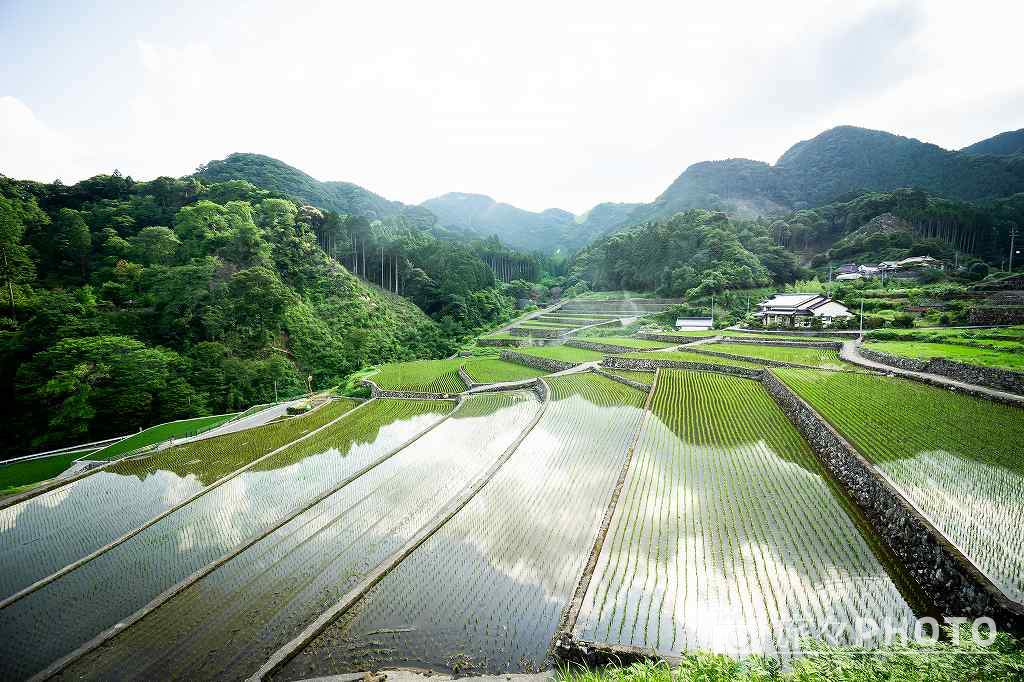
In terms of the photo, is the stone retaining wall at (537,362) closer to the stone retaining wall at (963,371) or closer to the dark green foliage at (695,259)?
the stone retaining wall at (963,371)

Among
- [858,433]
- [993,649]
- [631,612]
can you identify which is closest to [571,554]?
[631,612]

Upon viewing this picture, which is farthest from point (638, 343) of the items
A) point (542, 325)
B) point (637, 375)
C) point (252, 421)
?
point (252, 421)

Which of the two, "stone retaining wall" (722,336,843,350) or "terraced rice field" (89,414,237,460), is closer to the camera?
"terraced rice field" (89,414,237,460)

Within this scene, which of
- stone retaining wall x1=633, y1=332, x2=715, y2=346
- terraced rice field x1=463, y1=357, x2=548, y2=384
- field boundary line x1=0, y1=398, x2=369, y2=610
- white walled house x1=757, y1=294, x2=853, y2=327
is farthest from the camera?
stone retaining wall x1=633, y1=332, x2=715, y2=346

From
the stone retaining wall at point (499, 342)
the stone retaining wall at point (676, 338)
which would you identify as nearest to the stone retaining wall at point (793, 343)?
the stone retaining wall at point (676, 338)

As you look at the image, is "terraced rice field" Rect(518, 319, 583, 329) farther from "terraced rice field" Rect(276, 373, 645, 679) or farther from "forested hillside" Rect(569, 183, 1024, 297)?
"terraced rice field" Rect(276, 373, 645, 679)

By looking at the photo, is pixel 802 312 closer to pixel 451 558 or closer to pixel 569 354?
pixel 569 354

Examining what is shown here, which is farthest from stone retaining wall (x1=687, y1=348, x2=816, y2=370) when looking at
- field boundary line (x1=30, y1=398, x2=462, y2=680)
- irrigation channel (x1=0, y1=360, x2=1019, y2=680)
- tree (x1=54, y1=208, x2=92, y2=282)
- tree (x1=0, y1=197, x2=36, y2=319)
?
tree (x1=54, y1=208, x2=92, y2=282)
